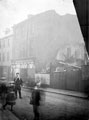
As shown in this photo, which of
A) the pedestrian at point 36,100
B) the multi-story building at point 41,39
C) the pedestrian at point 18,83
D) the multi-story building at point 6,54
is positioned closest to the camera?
the pedestrian at point 36,100

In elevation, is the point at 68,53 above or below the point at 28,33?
below

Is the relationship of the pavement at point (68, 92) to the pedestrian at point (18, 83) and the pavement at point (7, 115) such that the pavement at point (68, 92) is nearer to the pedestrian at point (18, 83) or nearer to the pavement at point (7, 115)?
the pedestrian at point (18, 83)

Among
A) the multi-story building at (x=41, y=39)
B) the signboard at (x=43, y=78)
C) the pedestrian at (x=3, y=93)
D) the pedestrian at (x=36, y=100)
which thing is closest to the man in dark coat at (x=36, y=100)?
the pedestrian at (x=36, y=100)

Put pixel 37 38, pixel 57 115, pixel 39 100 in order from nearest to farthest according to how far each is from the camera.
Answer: pixel 57 115
pixel 39 100
pixel 37 38

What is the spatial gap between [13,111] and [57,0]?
241 centimetres

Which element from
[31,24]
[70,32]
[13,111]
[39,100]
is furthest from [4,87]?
[70,32]

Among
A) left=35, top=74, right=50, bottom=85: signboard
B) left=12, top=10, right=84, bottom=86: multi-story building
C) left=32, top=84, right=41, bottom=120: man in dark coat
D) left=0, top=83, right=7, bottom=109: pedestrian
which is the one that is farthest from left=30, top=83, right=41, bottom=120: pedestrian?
left=0, top=83, right=7, bottom=109: pedestrian

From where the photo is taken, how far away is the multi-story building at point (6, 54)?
136 inches

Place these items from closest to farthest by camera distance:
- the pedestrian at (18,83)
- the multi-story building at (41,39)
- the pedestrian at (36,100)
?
the pedestrian at (36,100) → the multi-story building at (41,39) → the pedestrian at (18,83)

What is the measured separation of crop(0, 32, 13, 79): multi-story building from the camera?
345cm

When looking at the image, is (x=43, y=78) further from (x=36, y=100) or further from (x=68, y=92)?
(x=68, y=92)

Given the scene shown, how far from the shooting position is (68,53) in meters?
3.04

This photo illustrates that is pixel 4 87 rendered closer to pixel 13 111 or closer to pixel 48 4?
pixel 13 111

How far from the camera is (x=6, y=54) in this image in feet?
11.4
